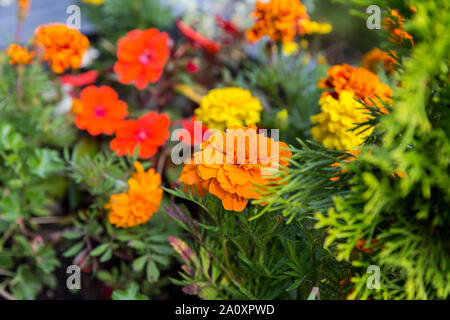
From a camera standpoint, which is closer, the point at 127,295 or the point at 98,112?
the point at 127,295

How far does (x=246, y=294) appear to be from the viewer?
0.80m

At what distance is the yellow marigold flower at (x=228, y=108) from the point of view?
105 centimetres

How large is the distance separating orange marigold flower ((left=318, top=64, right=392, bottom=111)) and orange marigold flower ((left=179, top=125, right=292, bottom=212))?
1.03ft

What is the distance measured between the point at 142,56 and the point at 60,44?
275 millimetres

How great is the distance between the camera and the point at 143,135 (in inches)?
44.5

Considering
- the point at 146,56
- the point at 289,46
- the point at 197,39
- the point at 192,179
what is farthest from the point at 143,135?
the point at 289,46

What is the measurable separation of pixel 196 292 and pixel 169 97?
93 cm

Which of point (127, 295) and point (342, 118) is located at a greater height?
point (342, 118)

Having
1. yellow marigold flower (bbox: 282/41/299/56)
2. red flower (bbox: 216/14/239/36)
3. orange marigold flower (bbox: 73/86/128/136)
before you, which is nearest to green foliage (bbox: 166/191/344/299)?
orange marigold flower (bbox: 73/86/128/136)

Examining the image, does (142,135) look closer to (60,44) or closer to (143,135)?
(143,135)

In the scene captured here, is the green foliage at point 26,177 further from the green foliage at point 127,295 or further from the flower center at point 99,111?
the green foliage at point 127,295

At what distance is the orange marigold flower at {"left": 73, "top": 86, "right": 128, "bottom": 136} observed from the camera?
1158 mm

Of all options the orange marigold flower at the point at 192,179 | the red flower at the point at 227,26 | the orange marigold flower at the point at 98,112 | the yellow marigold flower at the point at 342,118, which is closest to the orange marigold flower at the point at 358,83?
the yellow marigold flower at the point at 342,118

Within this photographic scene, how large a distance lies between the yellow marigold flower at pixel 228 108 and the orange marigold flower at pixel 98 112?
282mm
